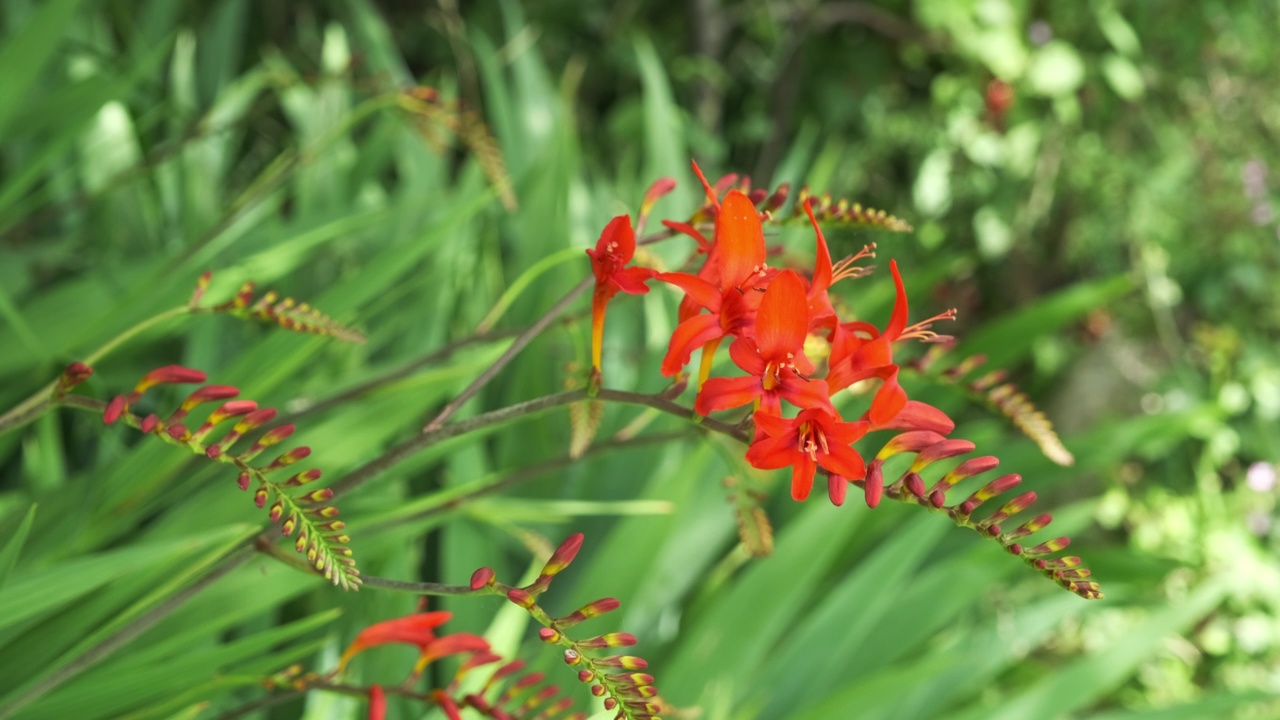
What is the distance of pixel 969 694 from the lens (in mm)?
1133

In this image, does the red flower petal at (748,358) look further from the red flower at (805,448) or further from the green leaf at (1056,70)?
the green leaf at (1056,70)

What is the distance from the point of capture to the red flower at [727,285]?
41 cm

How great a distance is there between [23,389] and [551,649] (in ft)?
1.72

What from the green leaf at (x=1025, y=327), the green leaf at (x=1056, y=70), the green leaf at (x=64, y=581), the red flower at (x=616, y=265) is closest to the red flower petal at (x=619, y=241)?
the red flower at (x=616, y=265)

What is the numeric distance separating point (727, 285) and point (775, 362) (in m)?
0.04

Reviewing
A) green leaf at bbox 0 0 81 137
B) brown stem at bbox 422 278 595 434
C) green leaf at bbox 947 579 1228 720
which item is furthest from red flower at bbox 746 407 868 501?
green leaf at bbox 0 0 81 137

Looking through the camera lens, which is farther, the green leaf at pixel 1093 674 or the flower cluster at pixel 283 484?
the green leaf at pixel 1093 674

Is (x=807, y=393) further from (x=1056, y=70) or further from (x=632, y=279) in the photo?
(x=1056, y=70)

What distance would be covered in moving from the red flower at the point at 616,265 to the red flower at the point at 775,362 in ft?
0.15

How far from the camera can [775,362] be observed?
404 millimetres

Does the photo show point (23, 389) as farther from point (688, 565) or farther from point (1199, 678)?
point (1199, 678)

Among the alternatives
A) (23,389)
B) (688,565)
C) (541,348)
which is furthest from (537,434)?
(23,389)

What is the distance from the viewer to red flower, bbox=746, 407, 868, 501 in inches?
15.1

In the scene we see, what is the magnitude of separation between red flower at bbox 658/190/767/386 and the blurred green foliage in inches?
6.2
